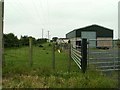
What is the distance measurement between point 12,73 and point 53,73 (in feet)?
5.10

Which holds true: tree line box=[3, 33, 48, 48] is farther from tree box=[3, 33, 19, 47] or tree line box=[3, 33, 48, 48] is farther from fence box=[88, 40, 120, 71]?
fence box=[88, 40, 120, 71]

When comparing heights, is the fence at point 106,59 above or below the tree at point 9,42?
below

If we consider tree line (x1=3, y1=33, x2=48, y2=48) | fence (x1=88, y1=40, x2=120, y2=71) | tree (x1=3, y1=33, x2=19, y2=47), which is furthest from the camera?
tree line (x1=3, y1=33, x2=48, y2=48)

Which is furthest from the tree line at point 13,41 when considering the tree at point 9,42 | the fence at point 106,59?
the fence at point 106,59

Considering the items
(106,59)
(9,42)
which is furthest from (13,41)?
(106,59)

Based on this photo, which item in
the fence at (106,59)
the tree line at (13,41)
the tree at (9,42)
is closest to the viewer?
the fence at (106,59)

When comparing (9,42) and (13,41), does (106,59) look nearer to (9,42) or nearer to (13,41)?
(9,42)

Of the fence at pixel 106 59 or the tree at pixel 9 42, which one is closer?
the fence at pixel 106 59

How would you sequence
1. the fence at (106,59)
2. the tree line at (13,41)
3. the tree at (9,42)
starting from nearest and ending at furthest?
the fence at (106,59) → the tree at (9,42) → the tree line at (13,41)

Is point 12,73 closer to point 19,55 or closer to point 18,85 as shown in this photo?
point 18,85

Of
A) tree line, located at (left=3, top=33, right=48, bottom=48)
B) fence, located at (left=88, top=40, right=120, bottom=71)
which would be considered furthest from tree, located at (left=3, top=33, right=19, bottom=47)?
fence, located at (left=88, top=40, right=120, bottom=71)

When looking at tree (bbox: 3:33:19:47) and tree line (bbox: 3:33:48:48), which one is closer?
tree (bbox: 3:33:19:47)

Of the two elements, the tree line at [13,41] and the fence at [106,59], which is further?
the tree line at [13,41]

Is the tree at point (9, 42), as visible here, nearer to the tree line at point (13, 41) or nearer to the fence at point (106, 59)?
the tree line at point (13, 41)
